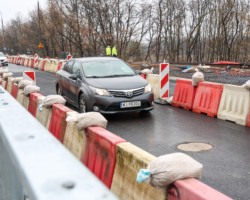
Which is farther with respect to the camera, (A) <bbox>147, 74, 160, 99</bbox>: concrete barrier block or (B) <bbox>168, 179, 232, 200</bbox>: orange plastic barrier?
(A) <bbox>147, 74, 160, 99</bbox>: concrete barrier block

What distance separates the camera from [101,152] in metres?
3.99

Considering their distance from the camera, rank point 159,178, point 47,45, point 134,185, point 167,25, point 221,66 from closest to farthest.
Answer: point 159,178 → point 134,185 → point 221,66 → point 167,25 → point 47,45

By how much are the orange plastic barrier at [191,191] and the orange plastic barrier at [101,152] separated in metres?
1.19

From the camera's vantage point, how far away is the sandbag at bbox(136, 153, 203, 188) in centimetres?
255

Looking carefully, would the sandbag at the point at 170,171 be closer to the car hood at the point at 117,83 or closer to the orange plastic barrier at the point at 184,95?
the car hood at the point at 117,83

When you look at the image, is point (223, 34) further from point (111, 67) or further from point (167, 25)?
point (111, 67)

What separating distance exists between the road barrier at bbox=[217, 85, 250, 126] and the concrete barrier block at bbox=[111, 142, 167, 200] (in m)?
5.28

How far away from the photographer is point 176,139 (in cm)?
695

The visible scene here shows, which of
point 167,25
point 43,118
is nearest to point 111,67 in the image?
point 43,118

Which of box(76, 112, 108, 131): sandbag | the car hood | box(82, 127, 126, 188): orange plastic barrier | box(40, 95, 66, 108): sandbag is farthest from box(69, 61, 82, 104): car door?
box(82, 127, 126, 188): orange plastic barrier

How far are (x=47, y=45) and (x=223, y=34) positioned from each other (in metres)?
37.3

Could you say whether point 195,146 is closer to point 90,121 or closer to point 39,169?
point 90,121

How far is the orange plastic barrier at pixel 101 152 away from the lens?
12.3 ft

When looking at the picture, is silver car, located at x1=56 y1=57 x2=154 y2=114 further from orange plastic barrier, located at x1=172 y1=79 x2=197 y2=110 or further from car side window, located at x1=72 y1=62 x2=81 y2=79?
orange plastic barrier, located at x1=172 y1=79 x2=197 y2=110
